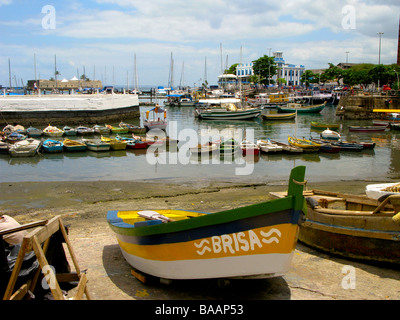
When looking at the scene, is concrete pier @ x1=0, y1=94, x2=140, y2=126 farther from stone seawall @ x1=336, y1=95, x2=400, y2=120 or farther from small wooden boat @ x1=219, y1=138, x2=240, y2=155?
stone seawall @ x1=336, y1=95, x2=400, y2=120

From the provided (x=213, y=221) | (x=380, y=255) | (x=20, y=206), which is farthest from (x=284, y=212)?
(x=20, y=206)

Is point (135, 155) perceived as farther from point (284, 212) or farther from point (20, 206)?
point (284, 212)

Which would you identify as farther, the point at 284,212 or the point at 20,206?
the point at 20,206

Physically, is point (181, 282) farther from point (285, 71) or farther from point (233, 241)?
point (285, 71)

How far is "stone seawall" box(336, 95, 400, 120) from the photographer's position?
62250 millimetres

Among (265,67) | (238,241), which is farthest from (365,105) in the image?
(238,241)

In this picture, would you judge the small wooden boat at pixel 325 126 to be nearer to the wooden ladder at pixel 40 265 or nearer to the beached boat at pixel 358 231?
the beached boat at pixel 358 231

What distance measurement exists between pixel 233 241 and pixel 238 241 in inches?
2.9

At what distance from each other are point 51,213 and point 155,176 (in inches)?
396

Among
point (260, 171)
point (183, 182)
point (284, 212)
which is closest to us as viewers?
point (284, 212)

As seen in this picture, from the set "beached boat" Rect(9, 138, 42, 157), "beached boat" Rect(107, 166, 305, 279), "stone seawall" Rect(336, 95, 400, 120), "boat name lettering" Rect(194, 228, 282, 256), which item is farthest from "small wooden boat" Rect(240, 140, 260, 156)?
"stone seawall" Rect(336, 95, 400, 120)

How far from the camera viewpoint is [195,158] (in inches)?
1119

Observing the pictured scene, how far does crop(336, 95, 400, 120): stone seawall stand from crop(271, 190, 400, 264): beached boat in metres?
59.9

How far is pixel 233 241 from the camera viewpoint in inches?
222
